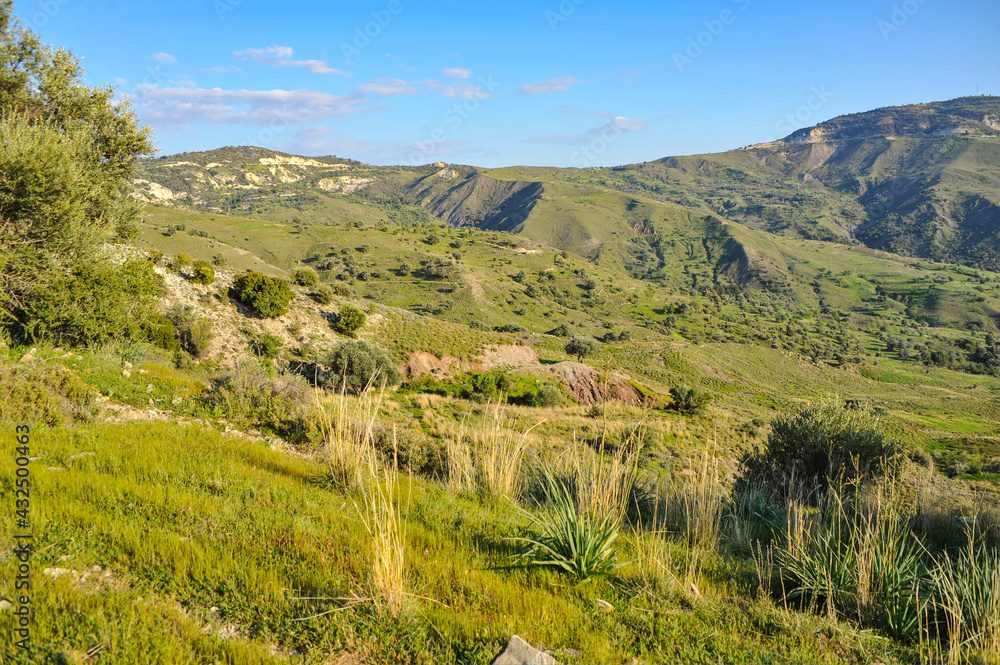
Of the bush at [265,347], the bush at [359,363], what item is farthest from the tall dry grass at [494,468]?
the bush at [265,347]

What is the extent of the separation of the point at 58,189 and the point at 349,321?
64.7 ft

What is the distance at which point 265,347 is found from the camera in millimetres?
24000

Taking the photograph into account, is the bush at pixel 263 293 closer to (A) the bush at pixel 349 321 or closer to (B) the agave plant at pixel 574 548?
(A) the bush at pixel 349 321

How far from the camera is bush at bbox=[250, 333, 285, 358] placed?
23.7 meters

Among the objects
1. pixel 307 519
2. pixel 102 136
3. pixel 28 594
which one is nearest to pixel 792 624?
pixel 307 519

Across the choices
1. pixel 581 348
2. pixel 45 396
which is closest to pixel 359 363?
pixel 45 396

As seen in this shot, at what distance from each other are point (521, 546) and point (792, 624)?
2.12 metres

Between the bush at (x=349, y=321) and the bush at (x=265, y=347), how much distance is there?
5.33m

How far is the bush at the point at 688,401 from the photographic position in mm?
30438

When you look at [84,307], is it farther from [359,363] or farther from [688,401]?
[688,401]

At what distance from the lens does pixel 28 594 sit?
9.19ft

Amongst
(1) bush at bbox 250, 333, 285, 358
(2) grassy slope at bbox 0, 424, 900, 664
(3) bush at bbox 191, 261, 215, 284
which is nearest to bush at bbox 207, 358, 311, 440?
(2) grassy slope at bbox 0, 424, 900, 664

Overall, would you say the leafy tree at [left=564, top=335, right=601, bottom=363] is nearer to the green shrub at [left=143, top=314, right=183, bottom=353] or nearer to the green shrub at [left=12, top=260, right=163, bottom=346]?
the green shrub at [left=143, top=314, right=183, bottom=353]

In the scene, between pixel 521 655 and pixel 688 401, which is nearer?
pixel 521 655
